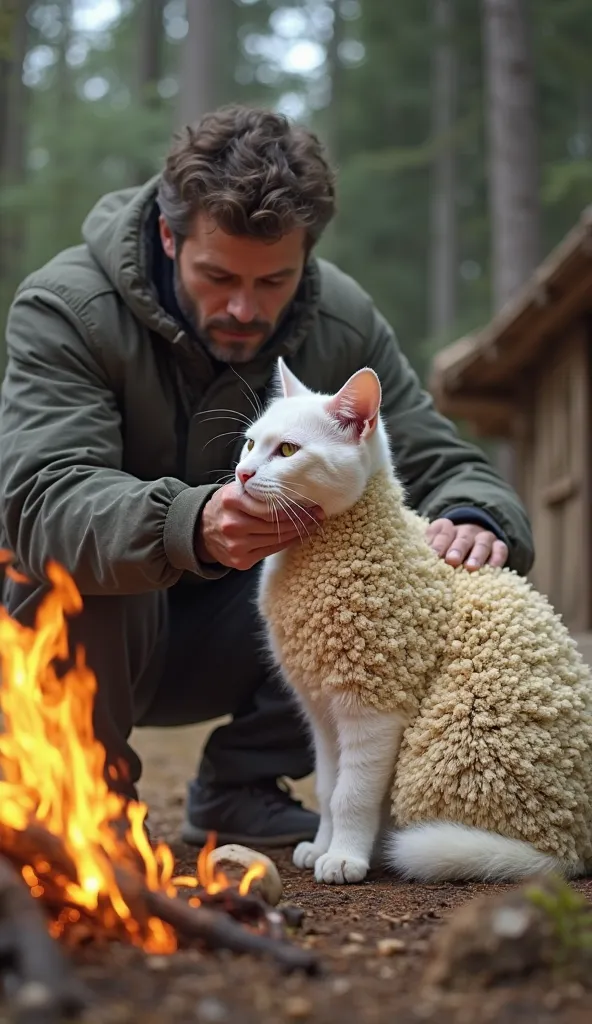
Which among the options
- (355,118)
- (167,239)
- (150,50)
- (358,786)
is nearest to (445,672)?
(358,786)

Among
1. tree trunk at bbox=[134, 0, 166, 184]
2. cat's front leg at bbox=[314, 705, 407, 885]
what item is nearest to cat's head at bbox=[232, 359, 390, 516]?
cat's front leg at bbox=[314, 705, 407, 885]

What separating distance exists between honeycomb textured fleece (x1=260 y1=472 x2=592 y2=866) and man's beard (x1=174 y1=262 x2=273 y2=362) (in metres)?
0.72

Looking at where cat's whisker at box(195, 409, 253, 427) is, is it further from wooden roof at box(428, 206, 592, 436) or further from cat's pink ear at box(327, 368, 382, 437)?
wooden roof at box(428, 206, 592, 436)

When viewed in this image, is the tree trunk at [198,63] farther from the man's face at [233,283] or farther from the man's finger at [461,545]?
the man's finger at [461,545]

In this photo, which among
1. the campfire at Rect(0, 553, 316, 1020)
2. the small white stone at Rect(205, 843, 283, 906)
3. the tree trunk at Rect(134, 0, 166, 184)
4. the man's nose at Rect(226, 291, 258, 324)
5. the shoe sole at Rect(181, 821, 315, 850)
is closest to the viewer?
the campfire at Rect(0, 553, 316, 1020)

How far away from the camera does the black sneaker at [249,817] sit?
3578 mm

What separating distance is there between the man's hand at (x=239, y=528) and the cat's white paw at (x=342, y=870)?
2.70ft

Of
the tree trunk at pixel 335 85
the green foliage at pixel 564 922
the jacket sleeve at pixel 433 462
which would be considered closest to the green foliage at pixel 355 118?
the tree trunk at pixel 335 85

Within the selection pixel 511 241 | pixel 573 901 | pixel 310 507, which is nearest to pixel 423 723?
pixel 310 507

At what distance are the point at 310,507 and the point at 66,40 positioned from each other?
759 inches

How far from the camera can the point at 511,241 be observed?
11109mm

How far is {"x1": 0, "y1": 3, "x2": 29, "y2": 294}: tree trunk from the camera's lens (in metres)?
13.2

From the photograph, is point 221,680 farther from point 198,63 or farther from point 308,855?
point 198,63

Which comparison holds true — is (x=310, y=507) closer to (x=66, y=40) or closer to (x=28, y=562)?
(x=28, y=562)
